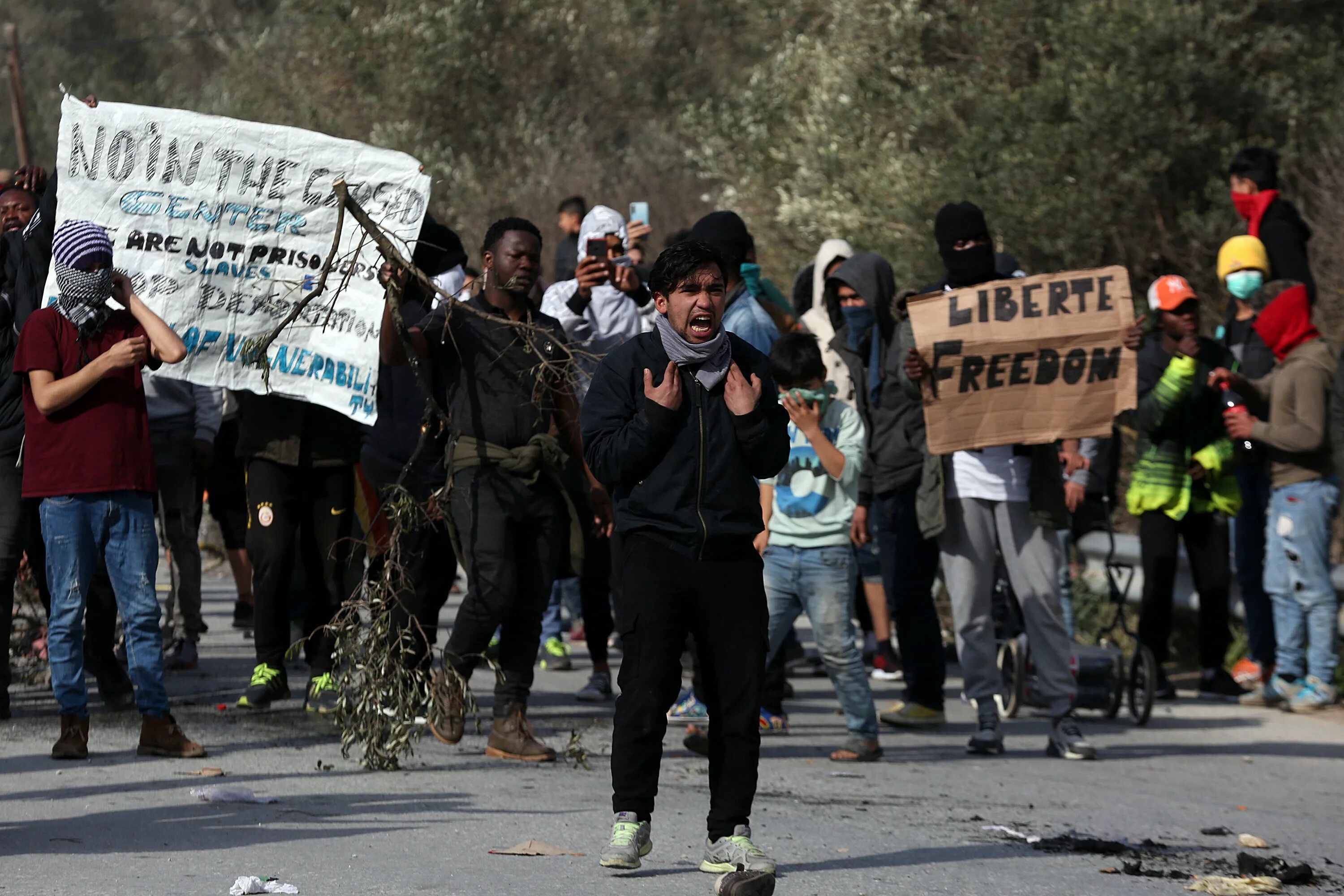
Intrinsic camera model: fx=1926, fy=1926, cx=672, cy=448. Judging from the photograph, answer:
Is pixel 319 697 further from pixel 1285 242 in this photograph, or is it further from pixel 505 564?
pixel 1285 242

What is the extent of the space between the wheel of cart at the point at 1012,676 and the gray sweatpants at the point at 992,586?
0.94 meters

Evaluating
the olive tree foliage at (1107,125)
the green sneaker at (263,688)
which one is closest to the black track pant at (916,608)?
the green sneaker at (263,688)

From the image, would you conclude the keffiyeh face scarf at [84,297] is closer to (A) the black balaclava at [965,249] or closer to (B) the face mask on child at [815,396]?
(B) the face mask on child at [815,396]

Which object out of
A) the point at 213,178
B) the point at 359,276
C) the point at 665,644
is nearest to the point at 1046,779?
the point at 665,644

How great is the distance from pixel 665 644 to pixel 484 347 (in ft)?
8.28

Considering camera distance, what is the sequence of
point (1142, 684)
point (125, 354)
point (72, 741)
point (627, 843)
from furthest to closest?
point (1142, 684) < point (72, 741) < point (125, 354) < point (627, 843)

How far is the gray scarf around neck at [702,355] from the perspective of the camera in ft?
19.0

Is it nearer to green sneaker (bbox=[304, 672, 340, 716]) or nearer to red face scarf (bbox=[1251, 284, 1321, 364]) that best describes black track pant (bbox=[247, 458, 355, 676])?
green sneaker (bbox=[304, 672, 340, 716])

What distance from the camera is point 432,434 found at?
8.89 m

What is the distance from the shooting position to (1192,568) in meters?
11.0

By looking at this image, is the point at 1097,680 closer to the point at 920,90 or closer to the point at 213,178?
the point at 213,178

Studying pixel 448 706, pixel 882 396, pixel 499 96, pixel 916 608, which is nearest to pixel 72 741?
pixel 448 706

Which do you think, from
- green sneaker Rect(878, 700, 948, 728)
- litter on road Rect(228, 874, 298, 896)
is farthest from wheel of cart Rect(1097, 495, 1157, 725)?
litter on road Rect(228, 874, 298, 896)

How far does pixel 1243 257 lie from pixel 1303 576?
201 centimetres
